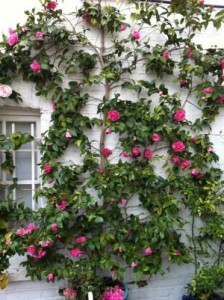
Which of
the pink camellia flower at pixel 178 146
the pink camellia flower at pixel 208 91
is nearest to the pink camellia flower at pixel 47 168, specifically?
the pink camellia flower at pixel 178 146

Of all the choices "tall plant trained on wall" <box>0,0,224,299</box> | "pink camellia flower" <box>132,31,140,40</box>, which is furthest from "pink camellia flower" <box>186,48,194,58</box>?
"pink camellia flower" <box>132,31,140,40</box>

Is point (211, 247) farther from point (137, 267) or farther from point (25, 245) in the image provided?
point (25, 245)

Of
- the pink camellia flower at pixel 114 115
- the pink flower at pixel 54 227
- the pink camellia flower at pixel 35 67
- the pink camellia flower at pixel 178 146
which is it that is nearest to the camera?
the pink flower at pixel 54 227

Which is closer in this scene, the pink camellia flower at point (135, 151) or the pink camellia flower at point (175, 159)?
the pink camellia flower at point (135, 151)

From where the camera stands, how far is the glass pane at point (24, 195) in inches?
117

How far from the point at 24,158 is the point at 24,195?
311mm

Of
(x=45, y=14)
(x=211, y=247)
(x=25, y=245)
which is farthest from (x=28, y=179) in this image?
(x=211, y=247)

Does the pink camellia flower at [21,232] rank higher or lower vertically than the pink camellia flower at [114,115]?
lower

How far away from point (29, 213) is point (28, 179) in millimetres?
321

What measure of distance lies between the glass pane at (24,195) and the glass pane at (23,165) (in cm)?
8

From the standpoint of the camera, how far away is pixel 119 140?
3051mm

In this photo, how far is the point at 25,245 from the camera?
2.69 metres

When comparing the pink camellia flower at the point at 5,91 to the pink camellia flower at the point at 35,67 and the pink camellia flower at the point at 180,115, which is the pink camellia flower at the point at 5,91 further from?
the pink camellia flower at the point at 180,115

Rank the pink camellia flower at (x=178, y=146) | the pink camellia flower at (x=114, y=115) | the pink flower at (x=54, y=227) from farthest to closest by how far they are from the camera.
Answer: the pink camellia flower at (x=178, y=146), the pink camellia flower at (x=114, y=115), the pink flower at (x=54, y=227)
